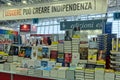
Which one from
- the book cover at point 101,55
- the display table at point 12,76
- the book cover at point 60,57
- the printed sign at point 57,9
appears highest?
the printed sign at point 57,9

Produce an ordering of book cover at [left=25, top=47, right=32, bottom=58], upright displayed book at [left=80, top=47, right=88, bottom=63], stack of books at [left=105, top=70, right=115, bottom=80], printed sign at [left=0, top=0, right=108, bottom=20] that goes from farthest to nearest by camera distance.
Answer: book cover at [left=25, top=47, right=32, bottom=58], printed sign at [left=0, top=0, right=108, bottom=20], upright displayed book at [left=80, top=47, right=88, bottom=63], stack of books at [left=105, top=70, right=115, bottom=80]

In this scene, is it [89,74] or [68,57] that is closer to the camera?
[89,74]

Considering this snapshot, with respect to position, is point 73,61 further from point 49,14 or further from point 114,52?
point 49,14

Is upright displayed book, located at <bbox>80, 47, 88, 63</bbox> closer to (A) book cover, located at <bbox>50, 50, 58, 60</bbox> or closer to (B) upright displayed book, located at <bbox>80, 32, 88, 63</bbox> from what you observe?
(B) upright displayed book, located at <bbox>80, 32, 88, 63</bbox>

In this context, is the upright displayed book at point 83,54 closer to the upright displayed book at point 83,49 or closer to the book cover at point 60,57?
the upright displayed book at point 83,49

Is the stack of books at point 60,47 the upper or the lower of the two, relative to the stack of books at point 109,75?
upper

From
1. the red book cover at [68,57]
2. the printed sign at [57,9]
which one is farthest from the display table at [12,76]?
the printed sign at [57,9]

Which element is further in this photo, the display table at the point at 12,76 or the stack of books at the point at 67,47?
the display table at the point at 12,76

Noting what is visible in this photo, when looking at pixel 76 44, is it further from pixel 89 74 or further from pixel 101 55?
pixel 89 74

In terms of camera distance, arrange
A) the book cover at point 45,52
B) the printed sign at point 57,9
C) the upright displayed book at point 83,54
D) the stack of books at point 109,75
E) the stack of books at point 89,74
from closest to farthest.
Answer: the stack of books at point 109,75 → the stack of books at point 89,74 → the upright displayed book at point 83,54 → the printed sign at point 57,9 → the book cover at point 45,52

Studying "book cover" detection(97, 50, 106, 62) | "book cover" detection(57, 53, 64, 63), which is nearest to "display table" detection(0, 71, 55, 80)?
"book cover" detection(57, 53, 64, 63)

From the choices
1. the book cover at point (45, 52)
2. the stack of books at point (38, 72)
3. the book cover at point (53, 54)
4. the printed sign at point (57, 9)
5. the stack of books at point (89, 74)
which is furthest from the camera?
the book cover at point (45, 52)

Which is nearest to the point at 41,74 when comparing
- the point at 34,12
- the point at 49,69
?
the point at 49,69

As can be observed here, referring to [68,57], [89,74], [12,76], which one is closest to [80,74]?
[89,74]
